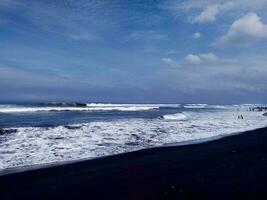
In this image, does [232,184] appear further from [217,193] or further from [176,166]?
[176,166]

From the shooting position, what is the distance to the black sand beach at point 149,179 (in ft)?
19.1

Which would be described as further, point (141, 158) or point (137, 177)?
point (141, 158)

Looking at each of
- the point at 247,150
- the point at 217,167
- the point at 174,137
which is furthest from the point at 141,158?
the point at 174,137

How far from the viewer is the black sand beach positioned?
19.1ft

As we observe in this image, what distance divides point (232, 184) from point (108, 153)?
17.3 ft

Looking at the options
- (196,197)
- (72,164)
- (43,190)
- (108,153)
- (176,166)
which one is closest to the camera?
(196,197)

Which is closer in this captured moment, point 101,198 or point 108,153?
point 101,198

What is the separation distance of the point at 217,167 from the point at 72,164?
3.90m

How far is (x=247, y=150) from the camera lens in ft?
35.5

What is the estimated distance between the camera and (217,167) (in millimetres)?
7957

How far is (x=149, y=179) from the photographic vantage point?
6902mm

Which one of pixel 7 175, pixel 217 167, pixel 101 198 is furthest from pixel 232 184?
pixel 7 175

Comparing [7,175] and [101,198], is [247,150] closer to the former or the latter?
[101,198]

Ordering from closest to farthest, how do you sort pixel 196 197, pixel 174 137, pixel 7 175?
1. pixel 196 197
2. pixel 7 175
3. pixel 174 137
